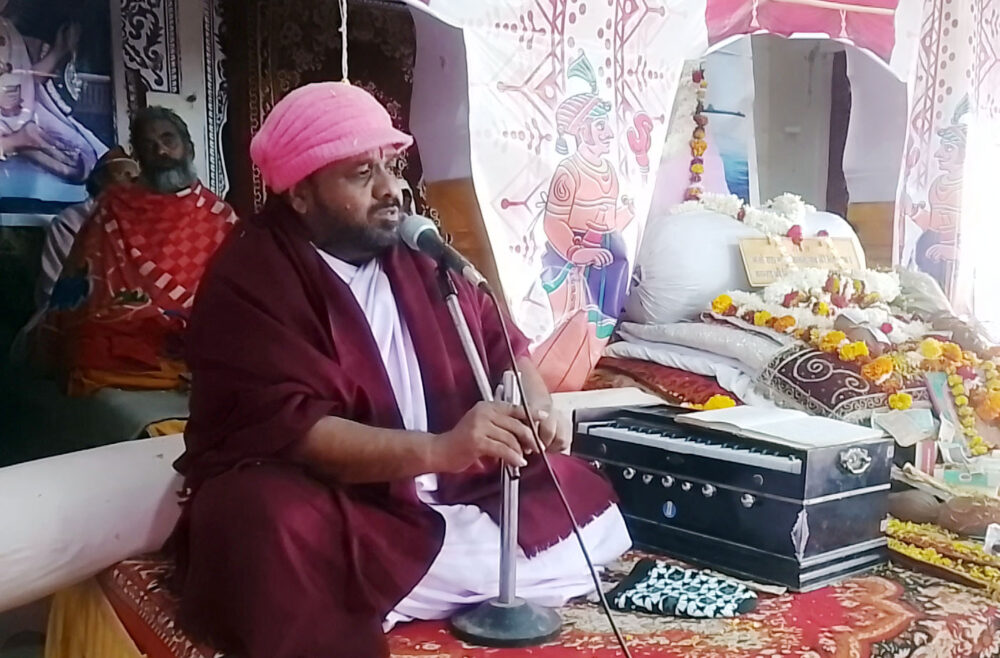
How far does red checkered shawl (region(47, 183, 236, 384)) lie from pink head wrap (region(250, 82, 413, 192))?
1.08m

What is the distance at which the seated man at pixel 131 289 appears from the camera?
2.40 meters

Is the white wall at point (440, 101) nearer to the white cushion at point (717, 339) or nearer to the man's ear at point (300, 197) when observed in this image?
the white cushion at point (717, 339)

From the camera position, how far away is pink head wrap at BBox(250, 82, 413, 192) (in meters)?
1.37

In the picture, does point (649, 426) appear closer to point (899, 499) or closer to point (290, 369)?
point (899, 499)

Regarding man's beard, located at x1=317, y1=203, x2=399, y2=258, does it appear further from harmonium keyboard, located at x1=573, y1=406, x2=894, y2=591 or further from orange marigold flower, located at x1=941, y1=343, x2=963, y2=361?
orange marigold flower, located at x1=941, y1=343, x2=963, y2=361

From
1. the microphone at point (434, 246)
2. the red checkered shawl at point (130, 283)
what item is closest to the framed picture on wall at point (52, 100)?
the red checkered shawl at point (130, 283)

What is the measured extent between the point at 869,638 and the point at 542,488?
55cm

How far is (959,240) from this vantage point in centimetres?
341

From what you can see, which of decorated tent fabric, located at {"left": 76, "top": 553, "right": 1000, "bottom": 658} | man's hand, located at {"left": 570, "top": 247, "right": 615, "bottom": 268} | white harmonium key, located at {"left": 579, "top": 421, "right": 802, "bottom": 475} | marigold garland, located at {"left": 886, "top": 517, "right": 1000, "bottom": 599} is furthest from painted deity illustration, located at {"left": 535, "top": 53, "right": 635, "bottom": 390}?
marigold garland, located at {"left": 886, "top": 517, "right": 1000, "bottom": 599}

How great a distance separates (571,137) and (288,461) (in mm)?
1161

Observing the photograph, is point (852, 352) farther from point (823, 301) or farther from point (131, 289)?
point (131, 289)

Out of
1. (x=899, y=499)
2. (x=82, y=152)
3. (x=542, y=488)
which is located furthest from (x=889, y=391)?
(x=82, y=152)

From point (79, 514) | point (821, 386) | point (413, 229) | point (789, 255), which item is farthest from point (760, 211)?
point (79, 514)

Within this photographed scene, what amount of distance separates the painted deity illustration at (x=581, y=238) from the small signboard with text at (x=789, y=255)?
587 mm
